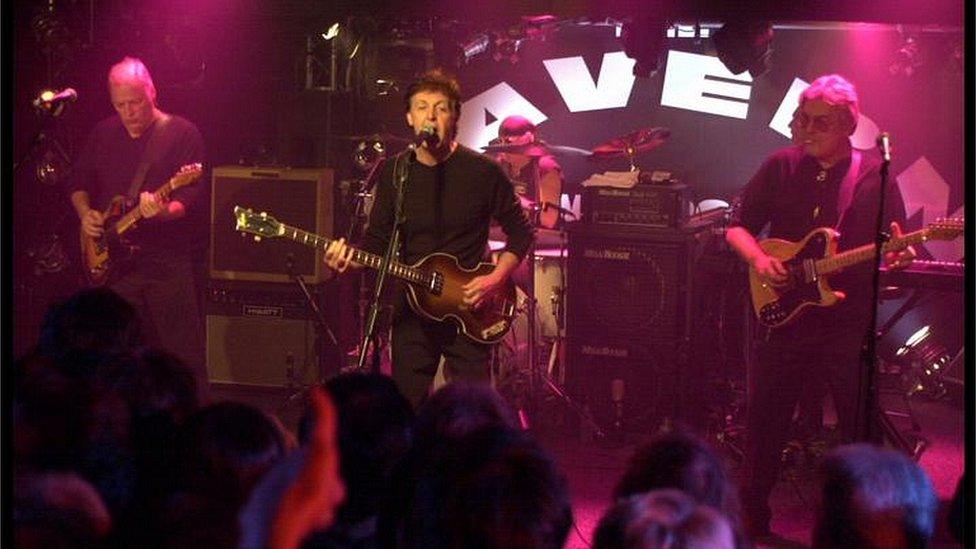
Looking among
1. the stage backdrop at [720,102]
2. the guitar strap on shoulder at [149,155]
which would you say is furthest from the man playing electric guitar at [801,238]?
the stage backdrop at [720,102]

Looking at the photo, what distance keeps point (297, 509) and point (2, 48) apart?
1973 mm

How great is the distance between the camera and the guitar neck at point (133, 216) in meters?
6.95

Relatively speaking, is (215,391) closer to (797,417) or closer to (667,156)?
(797,417)

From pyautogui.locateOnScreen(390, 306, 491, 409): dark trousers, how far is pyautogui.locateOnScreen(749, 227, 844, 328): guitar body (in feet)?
4.31

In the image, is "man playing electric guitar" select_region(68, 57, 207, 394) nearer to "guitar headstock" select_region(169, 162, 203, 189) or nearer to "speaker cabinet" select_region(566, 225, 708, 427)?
"guitar headstock" select_region(169, 162, 203, 189)

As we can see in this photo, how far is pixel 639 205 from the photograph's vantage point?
7613 mm

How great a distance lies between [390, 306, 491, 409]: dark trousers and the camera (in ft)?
18.2

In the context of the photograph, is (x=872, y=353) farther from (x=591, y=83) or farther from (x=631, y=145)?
(x=591, y=83)

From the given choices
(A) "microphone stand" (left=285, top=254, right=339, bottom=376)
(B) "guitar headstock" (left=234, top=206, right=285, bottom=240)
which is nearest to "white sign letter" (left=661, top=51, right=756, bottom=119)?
(A) "microphone stand" (left=285, top=254, right=339, bottom=376)

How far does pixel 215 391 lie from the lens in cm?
846

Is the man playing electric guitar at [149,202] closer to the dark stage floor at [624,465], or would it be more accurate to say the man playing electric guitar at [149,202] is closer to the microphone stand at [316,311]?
the dark stage floor at [624,465]

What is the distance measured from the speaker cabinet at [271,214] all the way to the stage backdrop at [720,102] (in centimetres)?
317

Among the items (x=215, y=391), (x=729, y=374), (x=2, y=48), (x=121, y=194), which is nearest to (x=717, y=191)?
(x=729, y=374)

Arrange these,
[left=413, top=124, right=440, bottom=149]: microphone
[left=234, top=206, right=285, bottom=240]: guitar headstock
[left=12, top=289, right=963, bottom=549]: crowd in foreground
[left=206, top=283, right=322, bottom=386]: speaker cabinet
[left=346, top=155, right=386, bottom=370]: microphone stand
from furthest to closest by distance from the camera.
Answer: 1. [left=206, top=283, right=322, bottom=386]: speaker cabinet
2. [left=346, top=155, right=386, bottom=370]: microphone stand
3. [left=234, top=206, right=285, bottom=240]: guitar headstock
4. [left=413, top=124, right=440, bottom=149]: microphone
5. [left=12, top=289, right=963, bottom=549]: crowd in foreground
